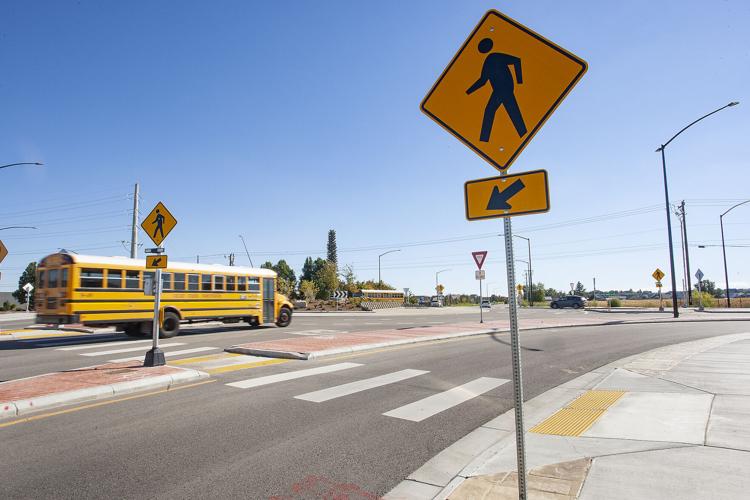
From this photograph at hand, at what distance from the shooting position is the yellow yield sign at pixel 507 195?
2754 mm

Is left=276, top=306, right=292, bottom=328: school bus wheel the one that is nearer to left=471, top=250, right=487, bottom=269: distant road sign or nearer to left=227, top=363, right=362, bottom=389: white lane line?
left=471, top=250, right=487, bottom=269: distant road sign

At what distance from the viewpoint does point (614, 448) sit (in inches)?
165

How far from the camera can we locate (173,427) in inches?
205

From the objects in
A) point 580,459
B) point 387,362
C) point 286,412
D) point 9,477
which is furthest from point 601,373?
point 9,477

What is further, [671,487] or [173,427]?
[173,427]

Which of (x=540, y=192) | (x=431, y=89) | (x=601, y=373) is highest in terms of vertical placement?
(x=431, y=89)

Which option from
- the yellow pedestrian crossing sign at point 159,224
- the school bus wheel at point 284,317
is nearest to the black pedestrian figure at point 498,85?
the yellow pedestrian crossing sign at point 159,224

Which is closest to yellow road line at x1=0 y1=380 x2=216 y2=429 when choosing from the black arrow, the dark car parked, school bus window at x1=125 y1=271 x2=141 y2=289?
the black arrow

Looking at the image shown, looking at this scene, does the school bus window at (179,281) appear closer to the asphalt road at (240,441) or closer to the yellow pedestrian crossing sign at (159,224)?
the yellow pedestrian crossing sign at (159,224)

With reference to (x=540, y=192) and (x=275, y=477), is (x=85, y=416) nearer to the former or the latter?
(x=275, y=477)

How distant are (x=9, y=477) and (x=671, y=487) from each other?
18.0ft

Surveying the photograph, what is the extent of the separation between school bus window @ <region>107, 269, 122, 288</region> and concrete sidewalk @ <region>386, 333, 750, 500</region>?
14281mm

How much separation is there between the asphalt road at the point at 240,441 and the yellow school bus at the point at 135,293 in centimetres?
901

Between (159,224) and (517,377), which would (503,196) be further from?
(159,224)
